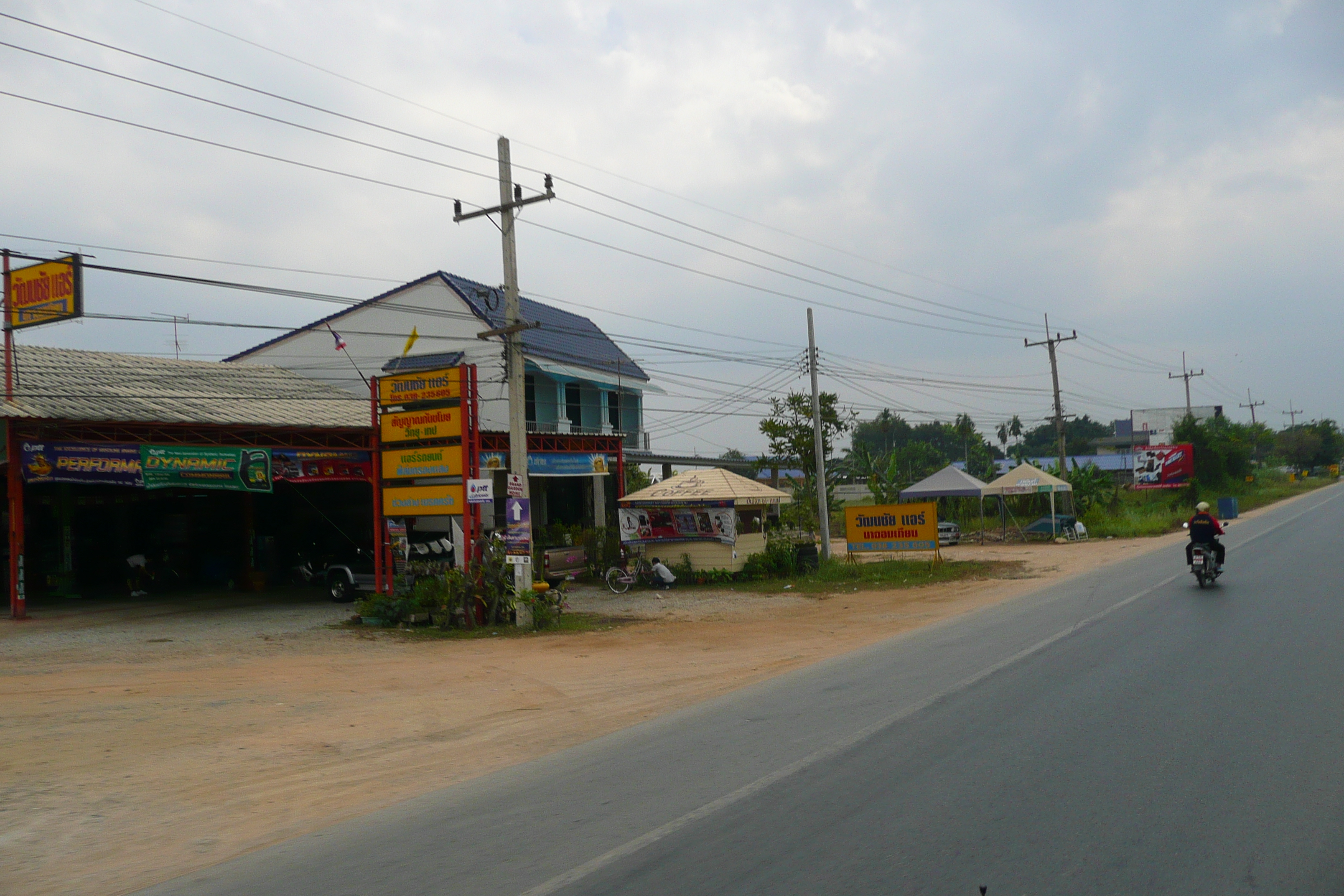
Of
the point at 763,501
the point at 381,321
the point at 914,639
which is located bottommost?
the point at 914,639

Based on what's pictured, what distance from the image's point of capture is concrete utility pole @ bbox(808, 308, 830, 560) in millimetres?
27188

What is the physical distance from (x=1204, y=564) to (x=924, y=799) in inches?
494

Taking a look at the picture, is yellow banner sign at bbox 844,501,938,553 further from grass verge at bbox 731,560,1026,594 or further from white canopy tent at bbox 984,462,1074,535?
white canopy tent at bbox 984,462,1074,535

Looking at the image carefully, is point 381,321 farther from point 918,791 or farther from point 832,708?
point 918,791

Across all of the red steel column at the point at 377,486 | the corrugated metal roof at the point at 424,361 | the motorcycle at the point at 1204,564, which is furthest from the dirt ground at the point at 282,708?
the corrugated metal roof at the point at 424,361

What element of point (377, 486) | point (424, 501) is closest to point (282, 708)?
point (424, 501)

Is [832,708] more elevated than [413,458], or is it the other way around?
[413,458]

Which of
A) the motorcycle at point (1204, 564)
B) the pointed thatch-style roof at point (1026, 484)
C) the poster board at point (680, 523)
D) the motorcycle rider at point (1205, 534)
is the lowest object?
the motorcycle at point (1204, 564)

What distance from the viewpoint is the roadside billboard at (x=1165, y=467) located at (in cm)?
4997

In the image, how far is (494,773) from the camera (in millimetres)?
7191

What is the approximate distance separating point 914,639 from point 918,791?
761 centimetres

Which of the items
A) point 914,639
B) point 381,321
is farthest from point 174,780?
point 381,321

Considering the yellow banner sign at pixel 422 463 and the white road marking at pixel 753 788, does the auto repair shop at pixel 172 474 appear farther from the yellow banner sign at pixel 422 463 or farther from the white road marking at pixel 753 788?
the white road marking at pixel 753 788

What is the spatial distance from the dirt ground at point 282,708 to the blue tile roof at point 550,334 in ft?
48.0
